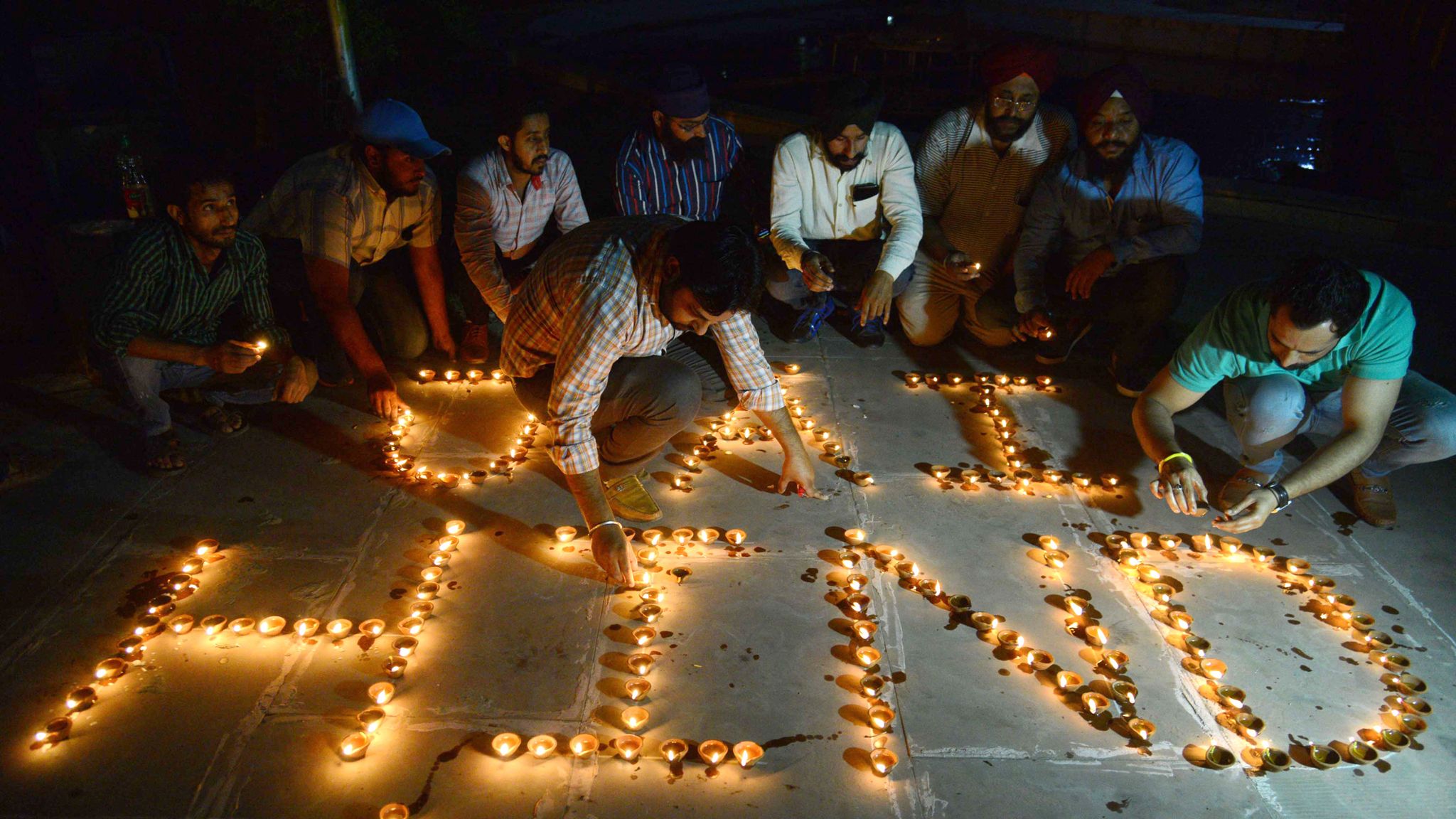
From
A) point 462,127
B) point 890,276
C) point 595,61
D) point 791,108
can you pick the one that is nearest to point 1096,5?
point 791,108

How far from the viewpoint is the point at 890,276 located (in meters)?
4.20

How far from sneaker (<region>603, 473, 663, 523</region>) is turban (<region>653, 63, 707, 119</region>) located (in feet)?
5.91

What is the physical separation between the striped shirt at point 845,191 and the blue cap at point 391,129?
159 centimetres

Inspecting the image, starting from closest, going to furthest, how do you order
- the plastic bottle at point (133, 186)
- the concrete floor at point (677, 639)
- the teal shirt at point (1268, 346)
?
the concrete floor at point (677, 639) < the teal shirt at point (1268, 346) < the plastic bottle at point (133, 186)

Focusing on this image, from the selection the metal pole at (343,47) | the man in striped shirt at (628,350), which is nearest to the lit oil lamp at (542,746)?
the man in striped shirt at (628,350)

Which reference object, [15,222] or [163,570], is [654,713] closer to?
[163,570]

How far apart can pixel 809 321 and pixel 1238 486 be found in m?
2.14

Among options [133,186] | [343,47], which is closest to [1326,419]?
[133,186]

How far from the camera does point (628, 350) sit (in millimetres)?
2877

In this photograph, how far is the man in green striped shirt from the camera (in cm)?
332

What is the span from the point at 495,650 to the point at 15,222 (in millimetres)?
4024

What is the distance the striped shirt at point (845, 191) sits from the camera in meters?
4.34

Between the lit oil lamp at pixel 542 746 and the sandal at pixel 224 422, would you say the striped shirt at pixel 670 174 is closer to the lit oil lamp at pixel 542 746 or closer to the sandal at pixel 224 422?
the sandal at pixel 224 422

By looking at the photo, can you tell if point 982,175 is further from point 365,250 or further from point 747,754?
point 747,754
